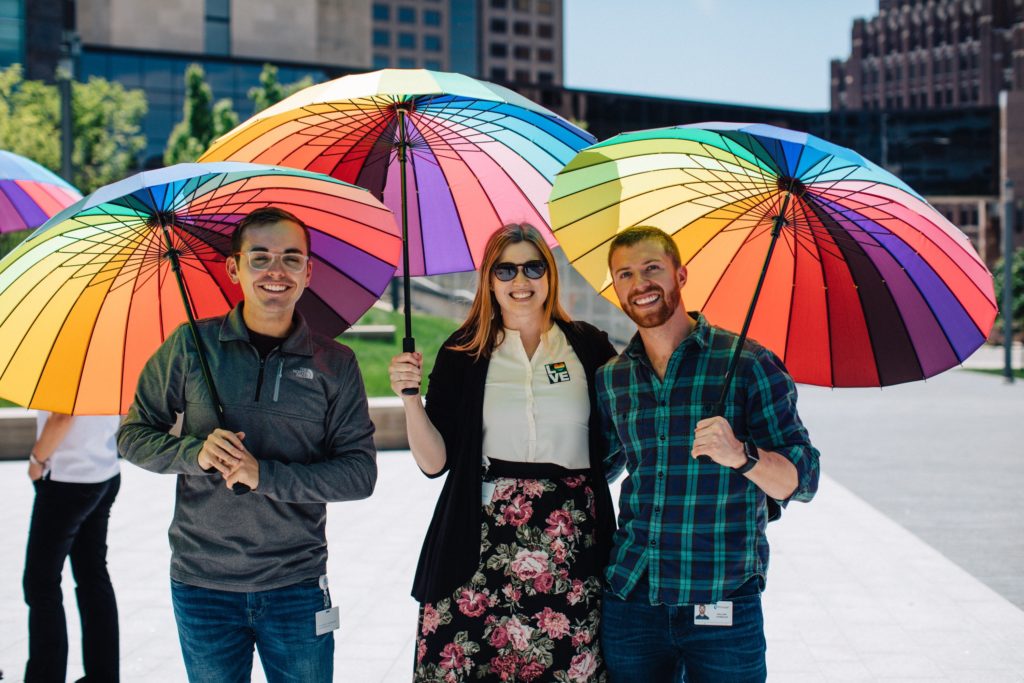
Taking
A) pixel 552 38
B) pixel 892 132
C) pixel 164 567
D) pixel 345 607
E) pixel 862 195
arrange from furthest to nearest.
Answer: pixel 552 38
pixel 892 132
pixel 164 567
pixel 345 607
pixel 862 195

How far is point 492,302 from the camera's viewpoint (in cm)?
337

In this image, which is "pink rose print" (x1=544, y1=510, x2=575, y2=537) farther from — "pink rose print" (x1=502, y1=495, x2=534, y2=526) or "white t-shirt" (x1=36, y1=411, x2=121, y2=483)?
"white t-shirt" (x1=36, y1=411, x2=121, y2=483)

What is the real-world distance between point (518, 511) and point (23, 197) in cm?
293

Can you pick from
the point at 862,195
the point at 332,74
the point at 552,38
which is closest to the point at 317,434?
the point at 862,195

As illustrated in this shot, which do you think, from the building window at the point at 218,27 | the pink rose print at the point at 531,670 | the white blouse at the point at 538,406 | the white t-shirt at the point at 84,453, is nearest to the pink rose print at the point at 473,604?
the pink rose print at the point at 531,670

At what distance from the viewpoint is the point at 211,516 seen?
9.54 feet

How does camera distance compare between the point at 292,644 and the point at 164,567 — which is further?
the point at 164,567

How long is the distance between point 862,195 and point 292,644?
86.4 inches

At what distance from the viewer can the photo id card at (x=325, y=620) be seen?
9.67 feet

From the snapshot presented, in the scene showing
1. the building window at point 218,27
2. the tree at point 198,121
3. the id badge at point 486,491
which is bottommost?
the id badge at point 486,491

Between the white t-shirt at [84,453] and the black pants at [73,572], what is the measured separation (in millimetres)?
44

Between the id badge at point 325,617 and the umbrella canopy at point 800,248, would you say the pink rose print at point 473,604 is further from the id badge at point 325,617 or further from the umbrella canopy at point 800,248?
the umbrella canopy at point 800,248

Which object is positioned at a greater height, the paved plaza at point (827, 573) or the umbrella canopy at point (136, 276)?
the umbrella canopy at point (136, 276)

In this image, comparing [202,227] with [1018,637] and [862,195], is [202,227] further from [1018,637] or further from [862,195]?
[1018,637]
